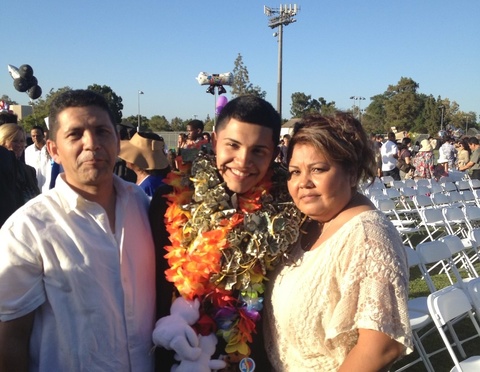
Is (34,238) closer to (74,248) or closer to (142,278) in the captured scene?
(74,248)

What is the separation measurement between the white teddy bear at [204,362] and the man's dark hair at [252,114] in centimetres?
82

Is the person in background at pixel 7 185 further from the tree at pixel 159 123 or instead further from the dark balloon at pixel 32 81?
the tree at pixel 159 123

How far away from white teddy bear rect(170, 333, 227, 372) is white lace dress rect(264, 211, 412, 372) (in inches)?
9.5

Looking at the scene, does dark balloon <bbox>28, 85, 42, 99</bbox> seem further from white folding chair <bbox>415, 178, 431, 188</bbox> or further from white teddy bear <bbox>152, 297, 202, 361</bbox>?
white teddy bear <bbox>152, 297, 202, 361</bbox>

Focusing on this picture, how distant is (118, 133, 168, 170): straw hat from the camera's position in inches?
171

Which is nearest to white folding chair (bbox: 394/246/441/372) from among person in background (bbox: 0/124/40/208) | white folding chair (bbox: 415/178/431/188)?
person in background (bbox: 0/124/40/208)

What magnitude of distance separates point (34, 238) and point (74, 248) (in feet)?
0.41

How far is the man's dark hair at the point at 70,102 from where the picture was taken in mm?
1650

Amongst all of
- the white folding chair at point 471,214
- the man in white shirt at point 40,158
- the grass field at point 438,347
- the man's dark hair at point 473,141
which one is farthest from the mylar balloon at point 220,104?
the man's dark hair at point 473,141

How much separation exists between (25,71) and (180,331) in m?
12.0

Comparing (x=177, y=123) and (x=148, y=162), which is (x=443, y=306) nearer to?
(x=148, y=162)

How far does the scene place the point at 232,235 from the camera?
1.92 metres

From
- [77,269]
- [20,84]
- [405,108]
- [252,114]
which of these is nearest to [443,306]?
[252,114]

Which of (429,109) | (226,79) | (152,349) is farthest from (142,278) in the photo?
(429,109)
